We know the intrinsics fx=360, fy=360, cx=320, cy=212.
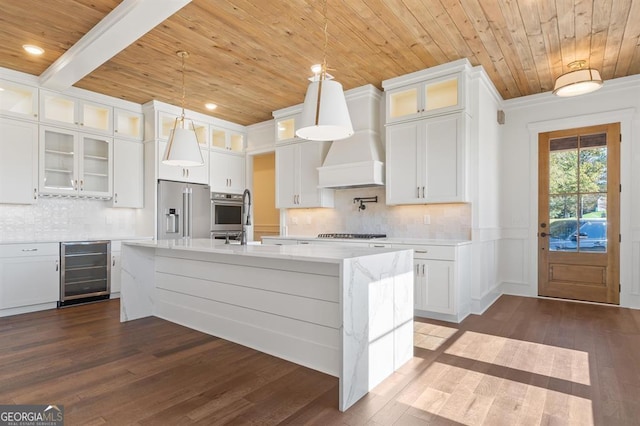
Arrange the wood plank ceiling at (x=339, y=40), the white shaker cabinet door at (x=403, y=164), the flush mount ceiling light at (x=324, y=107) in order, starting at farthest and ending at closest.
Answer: the white shaker cabinet door at (x=403, y=164), the wood plank ceiling at (x=339, y=40), the flush mount ceiling light at (x=324, y=107)

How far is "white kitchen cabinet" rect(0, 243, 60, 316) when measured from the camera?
4.07 metres

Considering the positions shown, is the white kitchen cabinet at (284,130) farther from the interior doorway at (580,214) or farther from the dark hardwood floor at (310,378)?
the interior doorway at (580,214)

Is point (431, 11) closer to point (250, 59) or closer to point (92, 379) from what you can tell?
point (250, 59)

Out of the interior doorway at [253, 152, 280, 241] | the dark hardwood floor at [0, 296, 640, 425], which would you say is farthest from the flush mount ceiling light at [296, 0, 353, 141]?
the interior doorway at [253, 152, 280, 241]

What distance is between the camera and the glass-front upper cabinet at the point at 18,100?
4.25 m

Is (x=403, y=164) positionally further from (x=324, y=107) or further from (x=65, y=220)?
(x=65, y=220)

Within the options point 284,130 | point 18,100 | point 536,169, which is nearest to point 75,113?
point 18,100

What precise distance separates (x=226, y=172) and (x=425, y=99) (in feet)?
11.9

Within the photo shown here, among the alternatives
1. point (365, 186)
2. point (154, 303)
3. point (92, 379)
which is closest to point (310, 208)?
point (365, 186)

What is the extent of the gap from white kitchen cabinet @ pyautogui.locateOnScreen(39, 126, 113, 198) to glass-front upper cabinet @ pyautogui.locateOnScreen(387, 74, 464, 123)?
13.1ft

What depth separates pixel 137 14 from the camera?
2.85 meters

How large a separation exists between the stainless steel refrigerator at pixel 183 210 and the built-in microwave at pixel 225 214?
0.37ft

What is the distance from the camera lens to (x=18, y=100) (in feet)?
14.5

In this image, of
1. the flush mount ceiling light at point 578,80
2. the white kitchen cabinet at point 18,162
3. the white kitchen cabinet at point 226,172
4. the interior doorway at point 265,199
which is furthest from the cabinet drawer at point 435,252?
the white kitchen cabinet at point 18,162
